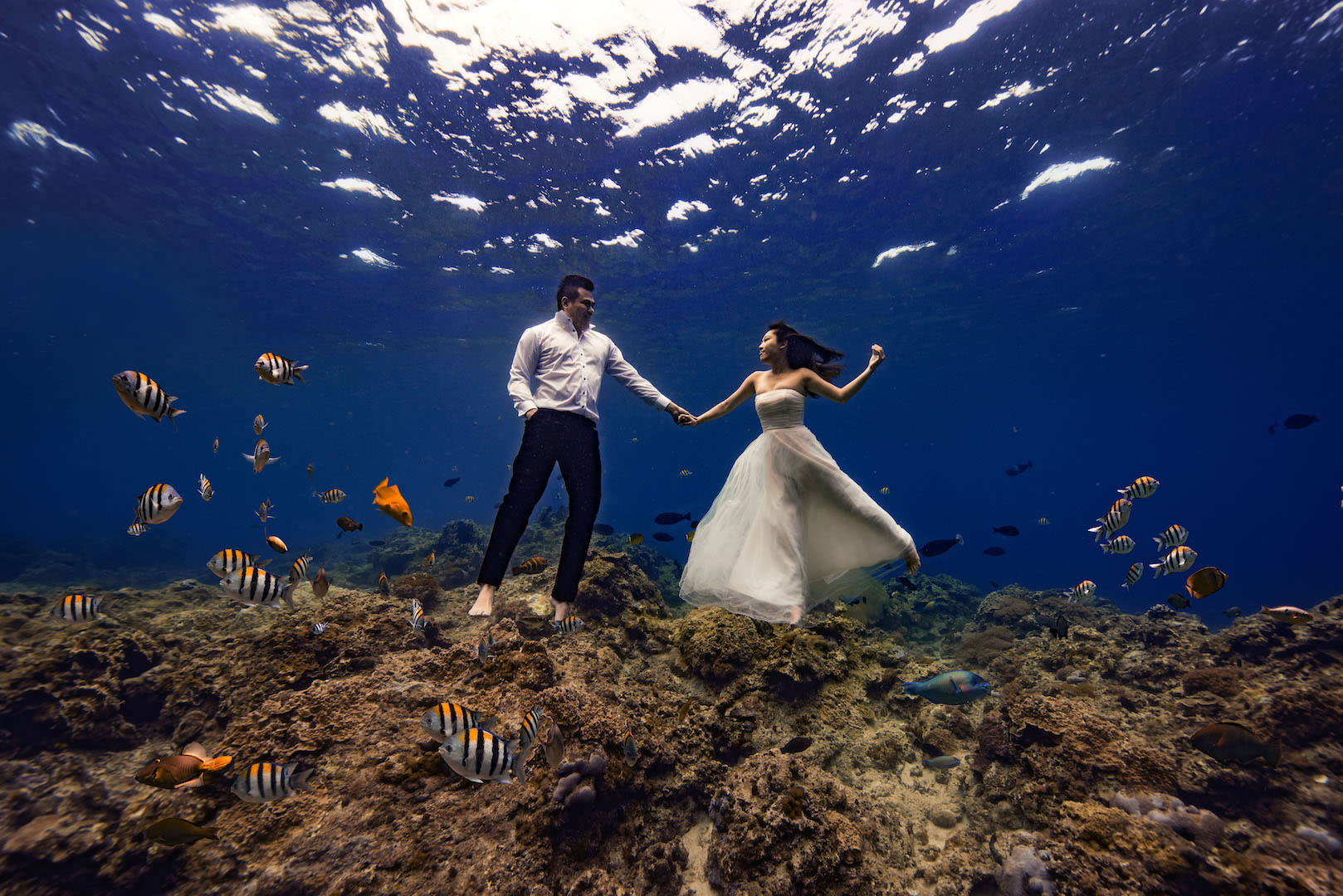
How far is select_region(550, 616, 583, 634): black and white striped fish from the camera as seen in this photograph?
Result: 16.1ft

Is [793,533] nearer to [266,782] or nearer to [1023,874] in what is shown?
[1023,874]

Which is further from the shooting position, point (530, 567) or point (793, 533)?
point (530, 567)

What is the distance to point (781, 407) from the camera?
181 inches

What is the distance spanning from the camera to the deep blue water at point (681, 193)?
37.2 feet

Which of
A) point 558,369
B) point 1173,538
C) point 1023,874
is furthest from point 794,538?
point 1173,538

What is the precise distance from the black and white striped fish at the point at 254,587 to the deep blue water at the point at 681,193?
1227 cm

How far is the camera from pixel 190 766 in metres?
2.90

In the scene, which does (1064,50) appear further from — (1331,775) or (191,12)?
(191,12)

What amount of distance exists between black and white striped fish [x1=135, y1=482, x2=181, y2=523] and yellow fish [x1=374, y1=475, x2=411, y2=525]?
4.73 feet

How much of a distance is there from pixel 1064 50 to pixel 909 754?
16.2 m

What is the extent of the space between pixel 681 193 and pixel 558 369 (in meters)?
14.2

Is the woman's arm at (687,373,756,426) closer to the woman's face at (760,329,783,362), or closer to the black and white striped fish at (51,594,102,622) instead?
the woman's face at (760,329,783,362)

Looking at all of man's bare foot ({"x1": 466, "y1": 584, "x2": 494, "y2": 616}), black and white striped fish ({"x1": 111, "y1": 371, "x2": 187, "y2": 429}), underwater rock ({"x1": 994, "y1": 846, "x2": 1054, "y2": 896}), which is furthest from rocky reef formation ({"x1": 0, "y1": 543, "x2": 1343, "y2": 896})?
black and white striped fish ({"x1": 111, "y1": 371, "x2": 187, "y2": 429})

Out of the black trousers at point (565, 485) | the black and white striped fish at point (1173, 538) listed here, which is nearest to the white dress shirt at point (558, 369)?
the black trousers at point (565, 485)
